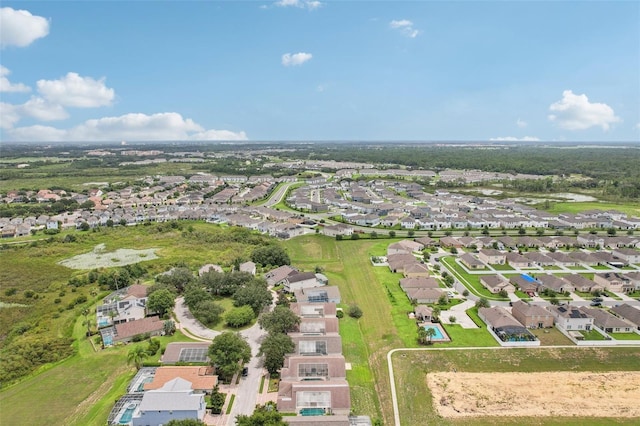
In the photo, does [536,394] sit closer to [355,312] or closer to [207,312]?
[355,312]

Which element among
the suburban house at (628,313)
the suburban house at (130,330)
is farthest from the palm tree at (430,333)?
the suburban house at (130,330)

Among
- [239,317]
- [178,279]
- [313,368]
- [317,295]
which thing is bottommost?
[313,368]

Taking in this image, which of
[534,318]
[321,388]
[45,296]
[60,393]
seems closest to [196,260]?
[45,296]

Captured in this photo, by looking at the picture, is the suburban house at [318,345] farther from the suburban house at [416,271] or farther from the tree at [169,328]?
the suburban house at [416,271]

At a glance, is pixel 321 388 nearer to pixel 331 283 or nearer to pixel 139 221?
pixel 331 283

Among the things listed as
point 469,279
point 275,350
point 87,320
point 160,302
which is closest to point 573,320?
point 469,279
